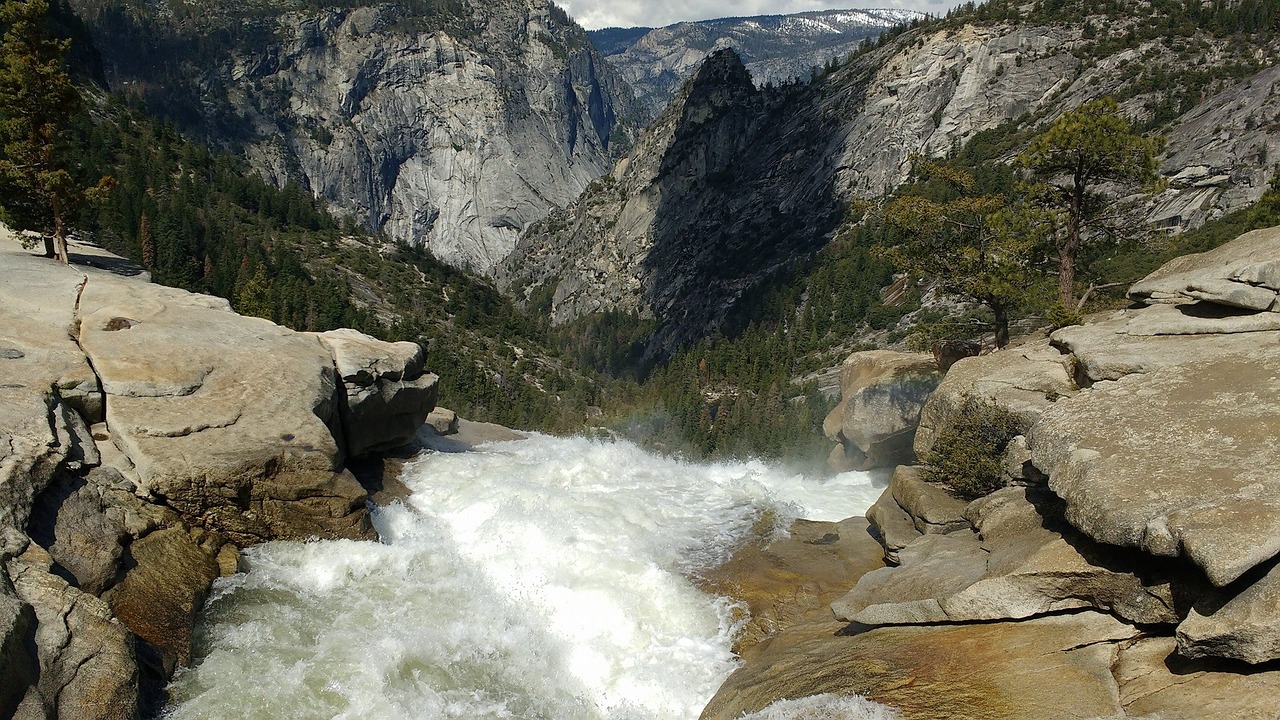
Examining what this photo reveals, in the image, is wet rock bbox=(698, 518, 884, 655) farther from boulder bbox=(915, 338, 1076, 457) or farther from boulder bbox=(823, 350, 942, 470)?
boulder bbox=(823, 350, 942, 470)

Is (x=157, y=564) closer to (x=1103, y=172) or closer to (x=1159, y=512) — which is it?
(x=1159, y=512)

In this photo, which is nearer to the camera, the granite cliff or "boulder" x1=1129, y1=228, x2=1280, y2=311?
the granite cliff

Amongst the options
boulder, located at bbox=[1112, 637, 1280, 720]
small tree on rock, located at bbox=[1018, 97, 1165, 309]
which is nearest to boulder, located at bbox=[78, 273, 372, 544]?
boulder, located at bbox=[1112, 637, 1280, 720]

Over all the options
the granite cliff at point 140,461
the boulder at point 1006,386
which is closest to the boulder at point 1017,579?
the boulder at point 1006,386

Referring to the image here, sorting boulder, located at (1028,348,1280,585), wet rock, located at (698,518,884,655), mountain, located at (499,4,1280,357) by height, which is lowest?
Result: wet rock, located at (698,518,884,655)

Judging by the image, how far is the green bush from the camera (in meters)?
22.3

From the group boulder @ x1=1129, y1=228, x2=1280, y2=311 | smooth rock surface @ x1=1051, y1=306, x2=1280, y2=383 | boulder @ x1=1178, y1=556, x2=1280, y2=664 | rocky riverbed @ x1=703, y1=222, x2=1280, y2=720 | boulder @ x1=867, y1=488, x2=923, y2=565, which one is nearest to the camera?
boulder @ x1=1178, y1=556, x2=1280, y2=664

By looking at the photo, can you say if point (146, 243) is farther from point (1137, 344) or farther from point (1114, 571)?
point (1114, 571)

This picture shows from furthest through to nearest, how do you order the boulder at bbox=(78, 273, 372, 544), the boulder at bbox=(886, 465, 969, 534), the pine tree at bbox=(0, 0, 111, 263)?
the pine tree at bbox=(0, 0, 111, 263)
the boulder at bbox=(886, 465, 969, 534)
the boulder at bbox=(78, 273, 372, 544)

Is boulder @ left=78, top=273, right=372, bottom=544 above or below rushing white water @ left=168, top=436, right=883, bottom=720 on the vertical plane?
above

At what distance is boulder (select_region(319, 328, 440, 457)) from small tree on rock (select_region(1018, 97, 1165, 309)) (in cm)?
2742

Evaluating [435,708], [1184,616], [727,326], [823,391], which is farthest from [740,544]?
[727,326]

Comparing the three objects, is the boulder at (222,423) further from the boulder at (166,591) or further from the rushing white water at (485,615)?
the boulder at (166,591)

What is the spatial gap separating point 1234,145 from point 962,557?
406ft
